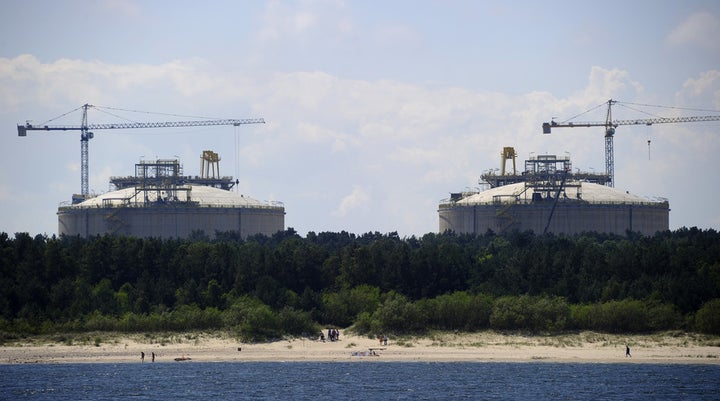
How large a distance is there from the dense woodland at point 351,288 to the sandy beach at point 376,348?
1957 mm

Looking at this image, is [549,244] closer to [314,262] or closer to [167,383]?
[314,262]

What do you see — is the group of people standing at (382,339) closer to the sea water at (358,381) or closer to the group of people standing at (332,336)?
the sea water at (358,381)

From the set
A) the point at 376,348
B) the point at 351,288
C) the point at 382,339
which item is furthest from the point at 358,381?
the point at 351,288

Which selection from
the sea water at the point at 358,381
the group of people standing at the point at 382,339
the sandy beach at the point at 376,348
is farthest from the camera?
the group of people standing at the point at 382,339

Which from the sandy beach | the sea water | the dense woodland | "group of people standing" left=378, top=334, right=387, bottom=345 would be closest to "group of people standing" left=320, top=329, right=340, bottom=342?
the sandy beach

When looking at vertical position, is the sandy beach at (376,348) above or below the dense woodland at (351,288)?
below

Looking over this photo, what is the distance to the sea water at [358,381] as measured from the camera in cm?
10306

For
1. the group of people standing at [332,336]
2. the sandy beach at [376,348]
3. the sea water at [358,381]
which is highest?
the group of people standing at [332,336]

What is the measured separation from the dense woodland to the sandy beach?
196 centimetres

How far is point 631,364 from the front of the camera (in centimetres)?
11844

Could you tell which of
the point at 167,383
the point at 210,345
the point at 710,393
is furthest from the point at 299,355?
the point at 710,393

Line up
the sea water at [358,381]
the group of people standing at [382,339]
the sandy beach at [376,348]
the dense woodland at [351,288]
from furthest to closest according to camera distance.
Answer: the dense woodland at [351,288] < the group of people standing at [382,339] < the sandy beach at [376,348] < the sea water at [358,381]

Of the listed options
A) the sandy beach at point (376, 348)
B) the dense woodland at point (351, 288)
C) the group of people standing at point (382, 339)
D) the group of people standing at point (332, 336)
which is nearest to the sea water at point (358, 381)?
the sandy beach at point (376, 348)

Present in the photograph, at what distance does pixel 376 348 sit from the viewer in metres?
126
